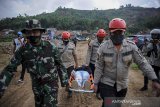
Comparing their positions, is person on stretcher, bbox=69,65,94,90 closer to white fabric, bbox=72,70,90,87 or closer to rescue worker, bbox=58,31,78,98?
white fabric, bbox=72,70,90,87

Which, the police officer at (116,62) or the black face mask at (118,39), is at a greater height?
the black face mask at (118,39)

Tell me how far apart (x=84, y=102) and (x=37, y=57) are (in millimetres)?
3792

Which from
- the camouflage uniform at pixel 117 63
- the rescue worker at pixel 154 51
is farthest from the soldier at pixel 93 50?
the camouflage uniform at pixel 117 63

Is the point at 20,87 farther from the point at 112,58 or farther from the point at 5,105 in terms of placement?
the point at 112,58

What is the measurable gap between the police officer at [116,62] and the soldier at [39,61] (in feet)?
2.56

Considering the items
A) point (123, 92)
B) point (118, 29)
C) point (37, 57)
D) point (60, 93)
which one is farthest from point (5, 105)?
point (118, 29)

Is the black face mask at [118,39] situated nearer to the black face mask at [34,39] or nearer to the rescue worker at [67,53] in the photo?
the black face mask at [34,39]

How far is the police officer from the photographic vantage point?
4.47 meters

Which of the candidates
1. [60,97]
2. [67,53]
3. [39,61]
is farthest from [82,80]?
[39,61]

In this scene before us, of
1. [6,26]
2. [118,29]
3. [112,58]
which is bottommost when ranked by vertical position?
[6,26]

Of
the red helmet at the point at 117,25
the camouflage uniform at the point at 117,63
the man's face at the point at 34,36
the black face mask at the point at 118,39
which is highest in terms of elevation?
the red helmet at the point at 117,25

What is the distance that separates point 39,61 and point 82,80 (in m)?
2.78

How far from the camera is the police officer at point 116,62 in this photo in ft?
14.7

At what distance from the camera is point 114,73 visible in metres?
4.55
